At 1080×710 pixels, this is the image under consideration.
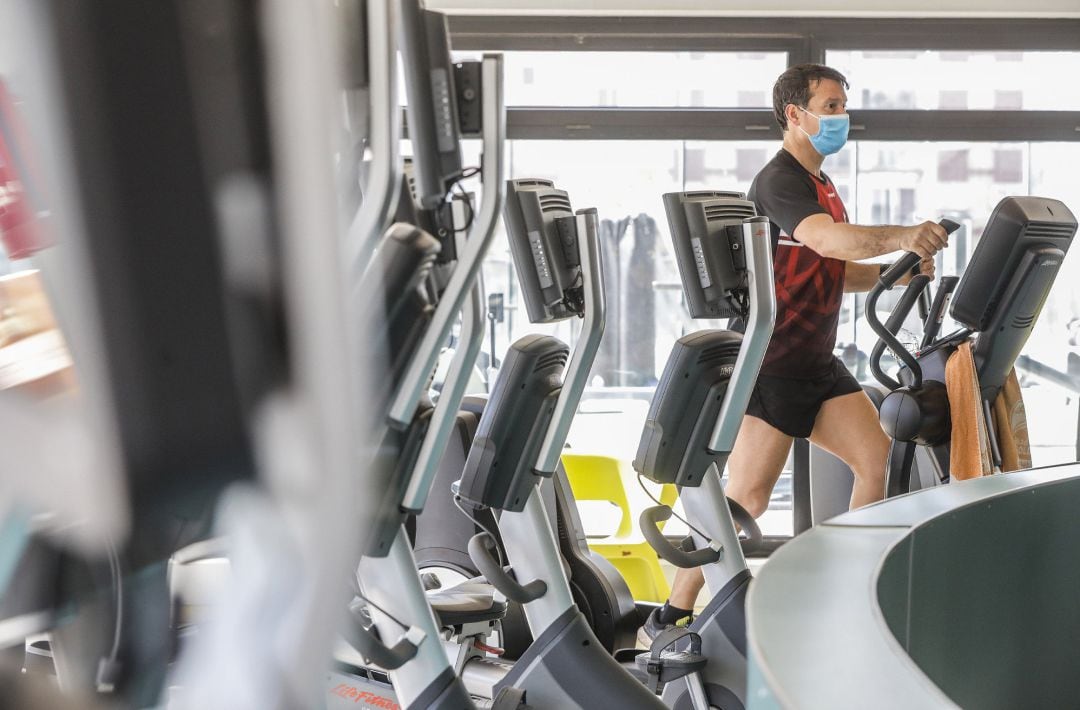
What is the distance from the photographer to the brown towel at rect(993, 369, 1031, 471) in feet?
9.96

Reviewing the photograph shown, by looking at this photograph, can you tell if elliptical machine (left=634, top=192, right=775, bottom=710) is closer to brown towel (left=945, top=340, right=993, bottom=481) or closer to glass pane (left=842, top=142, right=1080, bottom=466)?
brown towel (left=945, top=340, right=993, bottom=481)

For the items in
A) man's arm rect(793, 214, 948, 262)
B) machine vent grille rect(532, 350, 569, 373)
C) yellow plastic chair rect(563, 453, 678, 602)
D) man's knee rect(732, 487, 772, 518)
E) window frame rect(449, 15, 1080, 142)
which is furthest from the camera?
window frame rect(449, 15, 1080, 142)

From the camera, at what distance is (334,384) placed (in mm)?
338

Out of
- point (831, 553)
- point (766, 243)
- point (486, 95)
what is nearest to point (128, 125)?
point (486, 95)

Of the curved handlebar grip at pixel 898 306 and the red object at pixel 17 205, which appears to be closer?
the red object at pixel 17 205

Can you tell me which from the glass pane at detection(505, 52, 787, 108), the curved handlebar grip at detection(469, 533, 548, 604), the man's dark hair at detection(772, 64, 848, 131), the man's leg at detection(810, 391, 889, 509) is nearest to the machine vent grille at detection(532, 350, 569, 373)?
the curved handlebar grip at detection(469, 533, 548, 604)

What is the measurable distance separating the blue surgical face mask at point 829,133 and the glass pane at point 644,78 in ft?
5.46

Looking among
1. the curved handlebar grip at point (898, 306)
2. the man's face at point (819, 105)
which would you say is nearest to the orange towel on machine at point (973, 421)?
the curved handlebar grip at point (898, 306)


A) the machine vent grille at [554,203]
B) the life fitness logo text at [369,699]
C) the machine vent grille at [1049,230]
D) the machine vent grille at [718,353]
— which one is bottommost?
the life fitness logo text at [369,699]

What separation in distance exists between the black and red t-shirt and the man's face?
0.13m

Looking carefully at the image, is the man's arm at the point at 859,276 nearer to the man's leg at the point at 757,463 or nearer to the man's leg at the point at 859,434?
the man's leg at the point at 859,434

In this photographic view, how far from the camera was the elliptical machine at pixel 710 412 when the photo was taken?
245 cm

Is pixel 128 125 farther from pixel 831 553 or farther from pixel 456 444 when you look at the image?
pixel 456 444

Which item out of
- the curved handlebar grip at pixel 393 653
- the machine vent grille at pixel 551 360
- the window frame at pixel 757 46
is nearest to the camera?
the curved handlebar grip at pixel 393 653
